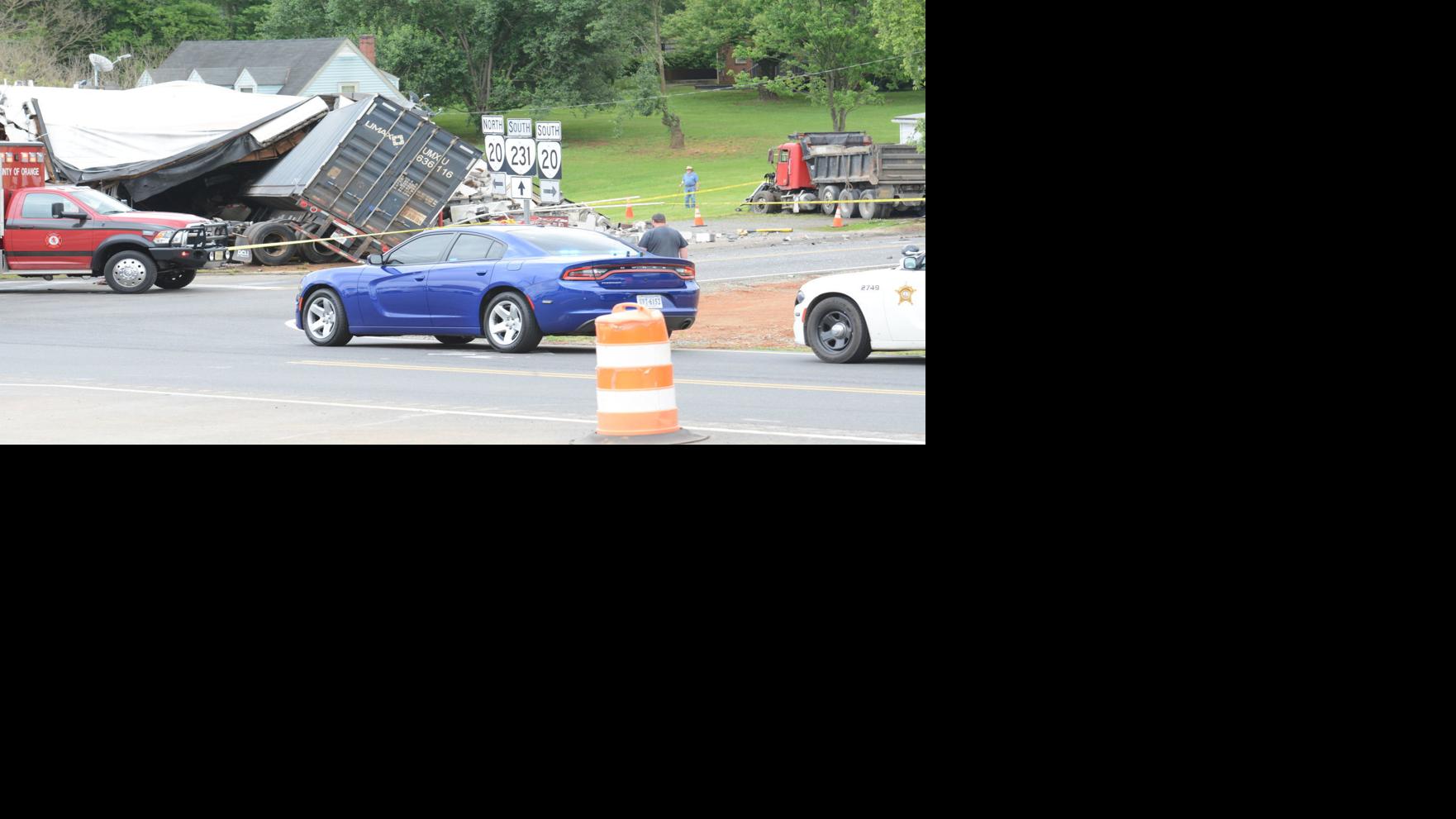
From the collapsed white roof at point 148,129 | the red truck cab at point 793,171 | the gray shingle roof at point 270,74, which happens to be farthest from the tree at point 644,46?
the collapsed white roof at point 148,129

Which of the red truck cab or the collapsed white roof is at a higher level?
the collapsed white roof

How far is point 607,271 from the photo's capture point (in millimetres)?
15906

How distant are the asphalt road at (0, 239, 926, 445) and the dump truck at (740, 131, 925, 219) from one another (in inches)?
901

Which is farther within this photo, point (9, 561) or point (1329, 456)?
point (9, 561)

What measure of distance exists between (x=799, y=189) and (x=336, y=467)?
35841 millimetres

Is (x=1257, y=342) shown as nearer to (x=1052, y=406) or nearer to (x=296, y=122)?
(x=1052, y=406)

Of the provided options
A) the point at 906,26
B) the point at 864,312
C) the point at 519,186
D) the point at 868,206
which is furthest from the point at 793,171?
the point at 864,312

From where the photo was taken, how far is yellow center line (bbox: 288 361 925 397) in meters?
13.0

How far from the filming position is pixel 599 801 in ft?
12.7

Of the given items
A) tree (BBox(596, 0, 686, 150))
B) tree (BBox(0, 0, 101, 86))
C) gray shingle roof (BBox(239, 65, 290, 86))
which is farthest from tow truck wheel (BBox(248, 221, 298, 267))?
gray shingle roof (BBox(239, 65, 290, 86))

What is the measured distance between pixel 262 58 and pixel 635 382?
76236mm

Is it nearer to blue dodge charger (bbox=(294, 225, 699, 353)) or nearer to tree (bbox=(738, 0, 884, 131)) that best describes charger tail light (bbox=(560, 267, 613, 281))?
blue dodge charger (bbox=(294, 225, 699, 353))

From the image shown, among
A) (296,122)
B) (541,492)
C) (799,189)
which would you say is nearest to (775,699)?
(541,492)

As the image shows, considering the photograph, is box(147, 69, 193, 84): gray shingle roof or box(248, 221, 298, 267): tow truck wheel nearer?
box(248, 221, 298, 267): tow truck wheel
